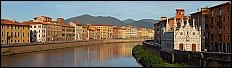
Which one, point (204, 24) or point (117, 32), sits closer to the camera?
point (204, 24)

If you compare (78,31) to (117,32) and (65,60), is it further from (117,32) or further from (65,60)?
(65,60)

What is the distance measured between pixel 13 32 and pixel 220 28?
122 ft

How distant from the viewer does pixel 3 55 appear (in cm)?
4934

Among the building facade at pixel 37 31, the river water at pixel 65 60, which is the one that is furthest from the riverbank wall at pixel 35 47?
the building facade at pixel 37 31

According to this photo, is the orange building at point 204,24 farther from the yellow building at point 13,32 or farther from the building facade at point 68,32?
the building facade at point 68,32

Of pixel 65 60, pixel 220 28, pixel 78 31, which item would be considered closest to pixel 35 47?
pixel 65 60

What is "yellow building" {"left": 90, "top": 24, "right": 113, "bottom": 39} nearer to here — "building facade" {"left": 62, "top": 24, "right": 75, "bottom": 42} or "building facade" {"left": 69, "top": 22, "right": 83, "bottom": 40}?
"building facade" {"left": 69, "top": 22, "right": 83, "bottom": 40}

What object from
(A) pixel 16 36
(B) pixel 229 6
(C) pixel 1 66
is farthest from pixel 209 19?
(A) pixel 16 36

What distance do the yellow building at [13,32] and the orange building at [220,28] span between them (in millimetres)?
33675

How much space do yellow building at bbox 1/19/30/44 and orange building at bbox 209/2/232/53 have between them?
33.7 metres

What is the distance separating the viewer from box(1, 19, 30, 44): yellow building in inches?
2493

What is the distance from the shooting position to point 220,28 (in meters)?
44.6

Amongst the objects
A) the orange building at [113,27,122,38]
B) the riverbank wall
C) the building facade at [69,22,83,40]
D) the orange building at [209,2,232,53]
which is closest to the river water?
the riverbank wall

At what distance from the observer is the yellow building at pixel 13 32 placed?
63.3 metres
